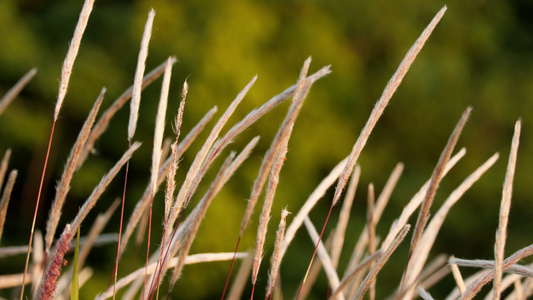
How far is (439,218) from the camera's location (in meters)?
0.56

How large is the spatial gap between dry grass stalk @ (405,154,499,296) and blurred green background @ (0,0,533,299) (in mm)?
2665

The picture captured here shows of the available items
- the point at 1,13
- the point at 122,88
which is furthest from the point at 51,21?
the point at 122,88

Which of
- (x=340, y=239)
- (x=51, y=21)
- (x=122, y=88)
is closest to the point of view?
(x=340, y=239)

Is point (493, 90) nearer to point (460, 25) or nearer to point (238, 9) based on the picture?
point (460, 25)

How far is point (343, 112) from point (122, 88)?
127 cm

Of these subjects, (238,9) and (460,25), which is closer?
(238,9)

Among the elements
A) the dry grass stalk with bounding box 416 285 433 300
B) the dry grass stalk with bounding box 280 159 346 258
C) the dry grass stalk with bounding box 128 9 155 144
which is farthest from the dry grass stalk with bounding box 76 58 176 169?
the dry grass stalk with bounding box 416 285 433 300

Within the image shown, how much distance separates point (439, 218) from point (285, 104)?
10.2 ft

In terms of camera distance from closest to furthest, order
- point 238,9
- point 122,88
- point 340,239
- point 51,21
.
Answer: point 340,239, point 238,9, point 122,88, point 51,21

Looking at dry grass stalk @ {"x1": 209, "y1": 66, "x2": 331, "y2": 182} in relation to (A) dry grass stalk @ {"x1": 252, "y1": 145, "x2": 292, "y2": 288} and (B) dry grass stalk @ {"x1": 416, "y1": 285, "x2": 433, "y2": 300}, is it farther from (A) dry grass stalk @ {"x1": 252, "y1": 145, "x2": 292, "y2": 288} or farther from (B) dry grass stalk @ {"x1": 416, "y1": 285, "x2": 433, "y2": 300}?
(B) dry grass stalk @ {"x1": 416, "y1": 285, "x2": 433, "y2": 300}

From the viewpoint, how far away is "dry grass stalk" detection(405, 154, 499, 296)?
21.0 inches

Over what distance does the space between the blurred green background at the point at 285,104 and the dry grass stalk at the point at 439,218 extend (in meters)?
2.66

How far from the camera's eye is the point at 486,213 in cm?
379

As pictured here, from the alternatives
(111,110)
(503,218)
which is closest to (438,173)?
(503,218)
